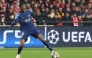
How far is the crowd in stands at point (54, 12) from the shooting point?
21359 millimetres

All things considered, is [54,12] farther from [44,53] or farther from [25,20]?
[25,20]

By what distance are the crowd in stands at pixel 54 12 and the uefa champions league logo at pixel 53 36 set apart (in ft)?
2.31

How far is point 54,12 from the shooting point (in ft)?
72.6

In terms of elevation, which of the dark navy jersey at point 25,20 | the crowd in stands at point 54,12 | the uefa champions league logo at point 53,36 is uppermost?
the dark navy jersey at point 25,20

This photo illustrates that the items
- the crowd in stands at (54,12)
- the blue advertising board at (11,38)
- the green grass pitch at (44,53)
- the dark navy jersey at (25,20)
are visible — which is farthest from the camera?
the crowd in stands at (54,12)

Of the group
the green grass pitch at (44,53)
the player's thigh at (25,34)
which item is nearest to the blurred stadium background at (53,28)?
the green grass pitch at (44,53)

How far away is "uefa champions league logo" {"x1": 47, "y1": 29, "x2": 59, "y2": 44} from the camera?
2083 cm

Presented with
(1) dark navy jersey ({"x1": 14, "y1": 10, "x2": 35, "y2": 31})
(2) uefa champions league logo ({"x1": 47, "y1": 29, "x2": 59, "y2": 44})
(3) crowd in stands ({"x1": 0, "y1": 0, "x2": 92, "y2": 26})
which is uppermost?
(1) dark navy jersey ({"x1": 14, "y1": 10, "x2": 35, "y2": 31})

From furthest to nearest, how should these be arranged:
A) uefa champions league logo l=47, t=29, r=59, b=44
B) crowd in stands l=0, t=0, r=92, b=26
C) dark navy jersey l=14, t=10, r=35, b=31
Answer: crowd in stands l=0, t=0, r=92, b=26
uefa champions league logo l=47, t=29, r=59, b=44
dark navy jersey l=14, t=10, r=35, b=31

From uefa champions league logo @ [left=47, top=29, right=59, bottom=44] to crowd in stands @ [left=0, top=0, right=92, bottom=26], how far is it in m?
0.70

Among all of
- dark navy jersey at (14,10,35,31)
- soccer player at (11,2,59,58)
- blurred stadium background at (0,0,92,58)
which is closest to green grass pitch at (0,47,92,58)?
blurred stadium background at (0,0,92,58)

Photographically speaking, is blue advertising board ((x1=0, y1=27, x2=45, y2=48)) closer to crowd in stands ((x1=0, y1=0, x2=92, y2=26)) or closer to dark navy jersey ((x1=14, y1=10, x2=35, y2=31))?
crowd in stands ((x1=0, y1=0, x2=92, y2=26))

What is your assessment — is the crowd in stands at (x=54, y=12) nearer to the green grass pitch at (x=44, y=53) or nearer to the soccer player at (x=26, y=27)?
the green grass pitch at (x=44, y=53)

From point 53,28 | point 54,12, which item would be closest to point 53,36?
point 53,28
